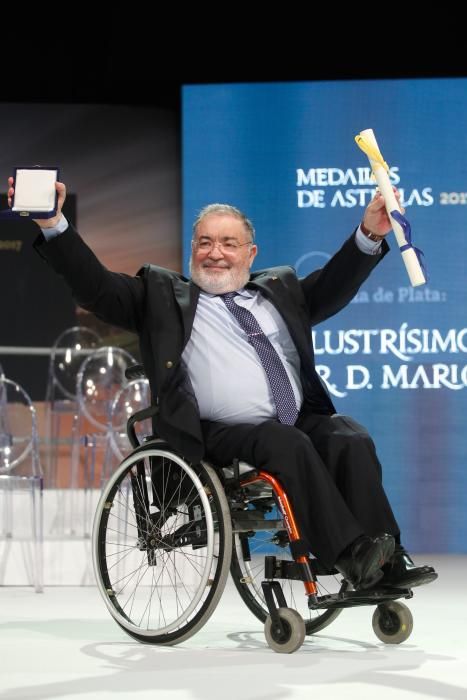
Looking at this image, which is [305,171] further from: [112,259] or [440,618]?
[440,618]

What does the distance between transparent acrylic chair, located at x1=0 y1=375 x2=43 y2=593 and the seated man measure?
1.42 metres

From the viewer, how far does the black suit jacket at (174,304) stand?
9.55 feet

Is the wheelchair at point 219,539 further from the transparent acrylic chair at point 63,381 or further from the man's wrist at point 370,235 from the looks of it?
the transparent acrylic chair at point 63,381

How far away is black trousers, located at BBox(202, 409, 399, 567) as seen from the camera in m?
2.66

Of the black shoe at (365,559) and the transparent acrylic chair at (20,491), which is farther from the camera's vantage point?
the transparent acrylic chair at (20,491)

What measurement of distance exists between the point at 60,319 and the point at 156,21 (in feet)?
5.88

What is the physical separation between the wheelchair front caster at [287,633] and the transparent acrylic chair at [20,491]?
5.37 feet

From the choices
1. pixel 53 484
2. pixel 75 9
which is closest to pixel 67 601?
pixel 53 484

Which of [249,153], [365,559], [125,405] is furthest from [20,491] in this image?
[365,559]

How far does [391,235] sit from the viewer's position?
5.71 m

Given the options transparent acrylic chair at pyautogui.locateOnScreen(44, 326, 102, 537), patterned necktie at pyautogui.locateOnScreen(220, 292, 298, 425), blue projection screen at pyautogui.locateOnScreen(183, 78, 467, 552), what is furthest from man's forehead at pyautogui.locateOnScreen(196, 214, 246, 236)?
transparent acrylic chair at pyautogui.locateOnScreen(44, 326, 102, 537)

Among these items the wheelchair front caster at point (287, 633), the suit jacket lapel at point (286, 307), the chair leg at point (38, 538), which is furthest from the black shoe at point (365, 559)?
the chair leg at point (38, 538)

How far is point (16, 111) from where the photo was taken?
23.3ft

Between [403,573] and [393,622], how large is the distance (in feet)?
0.86
